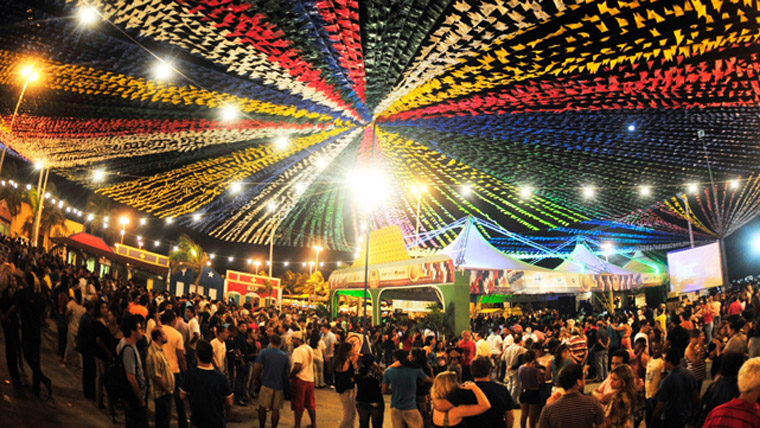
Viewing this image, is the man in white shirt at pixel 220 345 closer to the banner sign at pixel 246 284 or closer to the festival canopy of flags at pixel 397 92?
the festival canopy of flags at pixel 397 92

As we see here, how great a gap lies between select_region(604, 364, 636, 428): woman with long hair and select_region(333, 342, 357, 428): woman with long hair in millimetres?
3840

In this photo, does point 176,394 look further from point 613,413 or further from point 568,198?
point 568,198

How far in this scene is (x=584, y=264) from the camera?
26.2m

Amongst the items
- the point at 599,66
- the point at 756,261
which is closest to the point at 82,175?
the point at 599,66

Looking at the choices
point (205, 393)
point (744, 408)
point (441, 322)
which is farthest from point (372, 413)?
point (441, 322)

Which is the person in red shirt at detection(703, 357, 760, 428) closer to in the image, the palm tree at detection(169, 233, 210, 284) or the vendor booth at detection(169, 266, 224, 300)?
the palm tree at detection(169, 233, 210, 284)

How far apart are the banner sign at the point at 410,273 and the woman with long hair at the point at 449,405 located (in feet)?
44.2

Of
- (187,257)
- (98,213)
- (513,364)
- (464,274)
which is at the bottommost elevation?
(513,364)

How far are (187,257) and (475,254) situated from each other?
3312 centimetres

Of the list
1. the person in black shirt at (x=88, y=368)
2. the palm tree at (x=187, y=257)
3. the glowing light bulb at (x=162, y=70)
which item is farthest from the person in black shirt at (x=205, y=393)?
the palm tree at (x=187, y=257)

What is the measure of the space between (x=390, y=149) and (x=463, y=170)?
2.65m

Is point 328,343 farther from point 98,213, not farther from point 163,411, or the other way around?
point 98,213

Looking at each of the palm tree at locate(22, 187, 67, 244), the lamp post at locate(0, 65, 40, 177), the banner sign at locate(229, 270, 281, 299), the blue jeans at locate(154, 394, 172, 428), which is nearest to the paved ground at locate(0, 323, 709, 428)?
the blue jeans at locate(154, 394, 172, 428)

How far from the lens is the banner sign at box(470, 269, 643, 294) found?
19.9m
